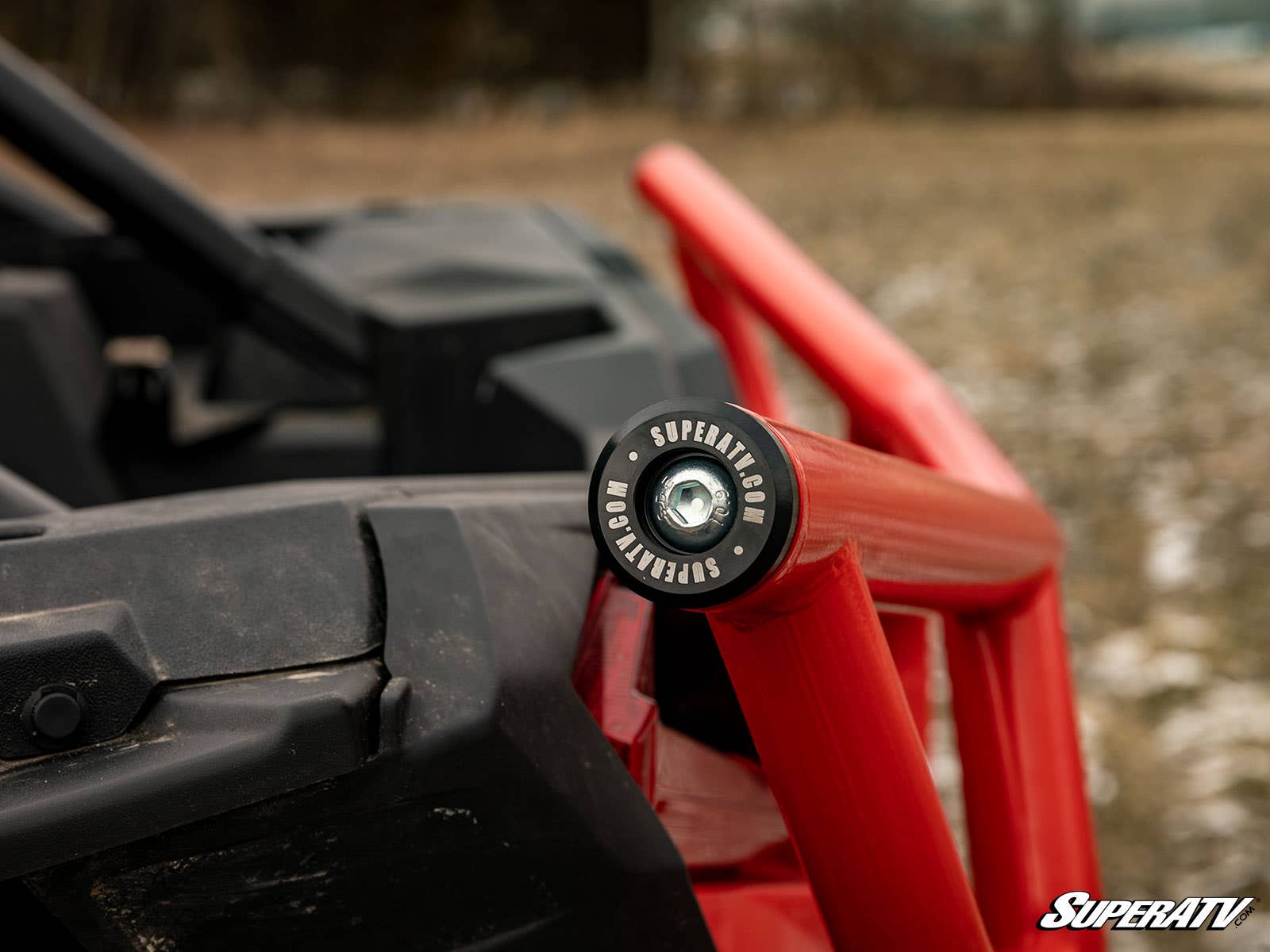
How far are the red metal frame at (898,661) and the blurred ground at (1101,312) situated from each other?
869 mm

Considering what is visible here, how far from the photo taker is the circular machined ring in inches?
24.6

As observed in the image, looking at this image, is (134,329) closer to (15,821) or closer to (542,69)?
(15,821)

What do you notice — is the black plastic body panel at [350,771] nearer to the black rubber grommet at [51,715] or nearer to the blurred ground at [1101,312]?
the black rubber grommet at [51,715]

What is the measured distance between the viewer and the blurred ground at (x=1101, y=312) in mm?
2285

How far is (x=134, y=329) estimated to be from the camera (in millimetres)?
2283

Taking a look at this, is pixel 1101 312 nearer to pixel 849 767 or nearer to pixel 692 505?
pixel 849 767

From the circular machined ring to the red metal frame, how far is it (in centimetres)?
2

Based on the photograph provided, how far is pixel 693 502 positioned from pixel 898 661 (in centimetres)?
71

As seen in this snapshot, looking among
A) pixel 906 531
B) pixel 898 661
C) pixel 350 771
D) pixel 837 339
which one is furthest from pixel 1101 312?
pixel 350 771

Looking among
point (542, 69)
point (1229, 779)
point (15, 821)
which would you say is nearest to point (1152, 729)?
point (1229, 779)

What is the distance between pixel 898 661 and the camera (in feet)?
4.24

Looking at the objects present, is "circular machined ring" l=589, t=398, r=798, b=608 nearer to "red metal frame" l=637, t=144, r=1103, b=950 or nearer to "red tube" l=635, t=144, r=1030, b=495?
"red metal frame" l=637, t=144, r=1103, b=950

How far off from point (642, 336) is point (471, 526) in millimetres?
799

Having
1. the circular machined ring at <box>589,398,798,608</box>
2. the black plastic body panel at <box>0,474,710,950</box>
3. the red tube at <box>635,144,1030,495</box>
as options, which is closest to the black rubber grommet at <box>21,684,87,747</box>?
the black plastic body panel at <box>0,474,710,950</box>
